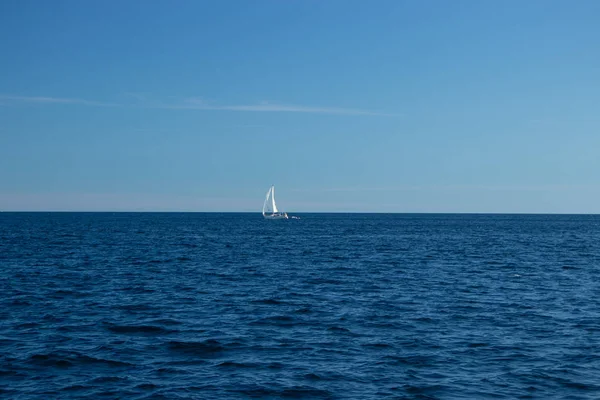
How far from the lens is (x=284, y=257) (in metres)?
74.3

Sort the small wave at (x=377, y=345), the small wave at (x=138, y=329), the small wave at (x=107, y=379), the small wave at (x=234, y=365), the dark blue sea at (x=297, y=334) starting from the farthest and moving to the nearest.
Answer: the small wave at (x=138, y=329) → the small wave at (x=377, y=345) → the small wave at (x=234, y=365) → the small wave at (x=107, y=379) → the dark blue sea at (x=297, y=334)

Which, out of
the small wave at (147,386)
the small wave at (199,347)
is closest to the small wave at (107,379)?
the small wave at (147,386)

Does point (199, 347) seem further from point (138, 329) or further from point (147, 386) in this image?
point (147, 386)

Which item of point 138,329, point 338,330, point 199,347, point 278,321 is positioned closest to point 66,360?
point 199,347

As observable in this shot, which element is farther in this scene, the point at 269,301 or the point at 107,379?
the point at 269,301

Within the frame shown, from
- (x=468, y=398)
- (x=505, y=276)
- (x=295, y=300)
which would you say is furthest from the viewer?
(x=505, y=276)

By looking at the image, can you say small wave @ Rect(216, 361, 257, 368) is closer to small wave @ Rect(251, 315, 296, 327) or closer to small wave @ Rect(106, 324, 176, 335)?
small wave @ Rect(106, 324, 176, 335)

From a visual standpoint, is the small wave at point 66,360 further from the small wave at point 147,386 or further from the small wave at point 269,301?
the small wave at point 269,301

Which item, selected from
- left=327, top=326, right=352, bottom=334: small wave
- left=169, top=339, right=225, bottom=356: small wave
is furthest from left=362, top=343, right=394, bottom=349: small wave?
left=169, top=339, right=225, bottom=356: small wave

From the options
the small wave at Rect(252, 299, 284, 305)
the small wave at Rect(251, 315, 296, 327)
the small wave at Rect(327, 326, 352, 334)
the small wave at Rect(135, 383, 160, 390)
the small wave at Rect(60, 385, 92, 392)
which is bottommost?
the small wave at Rect(60, 385, 92, 392)

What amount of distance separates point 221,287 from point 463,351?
78.3 ft

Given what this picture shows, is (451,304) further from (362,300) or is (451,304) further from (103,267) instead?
(103,267)

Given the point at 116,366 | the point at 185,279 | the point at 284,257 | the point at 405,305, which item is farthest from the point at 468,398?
the point at 284,257

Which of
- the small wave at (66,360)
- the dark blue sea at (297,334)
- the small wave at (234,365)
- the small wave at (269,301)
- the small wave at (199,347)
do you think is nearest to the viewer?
the dark blue sea at (297,334)
